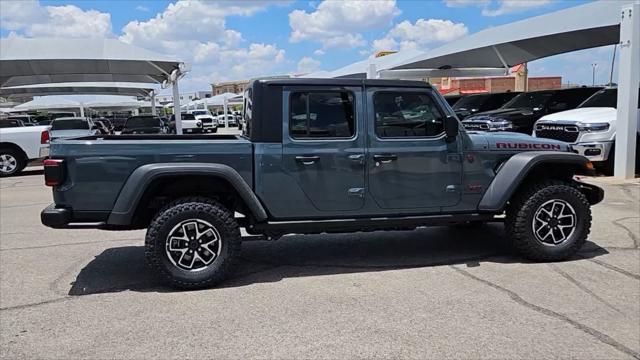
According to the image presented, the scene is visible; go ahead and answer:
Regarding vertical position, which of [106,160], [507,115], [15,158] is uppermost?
[507,115]

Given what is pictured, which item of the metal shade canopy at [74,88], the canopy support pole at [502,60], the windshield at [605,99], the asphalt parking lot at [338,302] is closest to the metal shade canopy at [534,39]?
the canopy support pole at [502,60]

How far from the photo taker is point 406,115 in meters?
5.33

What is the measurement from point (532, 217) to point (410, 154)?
1.40 m

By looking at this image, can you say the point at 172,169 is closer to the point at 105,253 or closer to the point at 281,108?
the point at 281,108

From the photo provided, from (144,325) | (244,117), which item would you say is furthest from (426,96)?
(144,325)

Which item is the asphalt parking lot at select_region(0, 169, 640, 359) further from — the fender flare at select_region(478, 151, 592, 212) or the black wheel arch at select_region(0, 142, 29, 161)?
the black wheel arch at select_region(0, 142, 29, 161)

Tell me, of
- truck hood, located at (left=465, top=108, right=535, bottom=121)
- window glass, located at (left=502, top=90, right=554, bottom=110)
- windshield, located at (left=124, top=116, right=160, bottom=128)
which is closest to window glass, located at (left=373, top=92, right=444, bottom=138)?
truck hood, located at (left=465, top=108, right=535, bottom=121)

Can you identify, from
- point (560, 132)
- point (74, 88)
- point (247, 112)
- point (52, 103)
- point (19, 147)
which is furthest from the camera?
point (52, 103)

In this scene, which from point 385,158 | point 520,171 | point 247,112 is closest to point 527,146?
point 520,171

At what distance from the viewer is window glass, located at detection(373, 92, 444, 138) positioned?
17.1 feet

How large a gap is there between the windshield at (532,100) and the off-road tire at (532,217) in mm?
11440

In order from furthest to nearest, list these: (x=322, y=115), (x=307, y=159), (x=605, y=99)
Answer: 1. (x=605, y=99)
2. (x=322, y=115)
3. (x=307, y=159)

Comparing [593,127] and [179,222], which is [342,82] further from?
[593,127]

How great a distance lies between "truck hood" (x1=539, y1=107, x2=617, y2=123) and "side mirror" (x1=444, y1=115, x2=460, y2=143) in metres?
7.42
